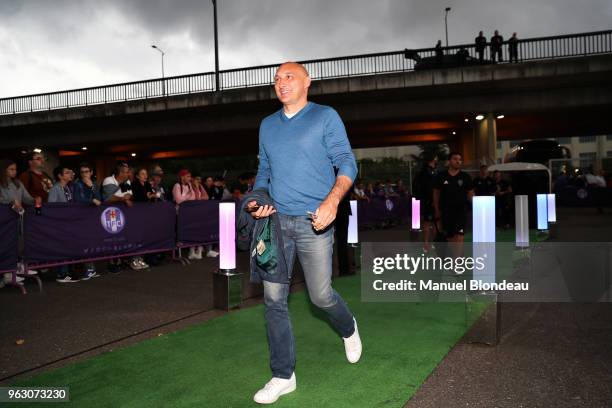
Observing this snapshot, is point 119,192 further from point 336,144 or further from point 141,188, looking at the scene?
point 336,144

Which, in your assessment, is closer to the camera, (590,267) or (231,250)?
(231,250)

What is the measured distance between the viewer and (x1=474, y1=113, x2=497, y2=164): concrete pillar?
1053 inches

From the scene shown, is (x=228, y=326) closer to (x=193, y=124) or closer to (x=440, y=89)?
(x=440, y=89)

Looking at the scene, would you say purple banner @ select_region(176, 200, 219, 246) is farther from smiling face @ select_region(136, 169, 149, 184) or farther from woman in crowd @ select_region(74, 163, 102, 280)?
woman in crowd @ select_region(74, 163, 102, 280)

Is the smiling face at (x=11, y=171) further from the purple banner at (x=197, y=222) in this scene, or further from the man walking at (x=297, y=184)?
the man walking at (x=297, y=184)

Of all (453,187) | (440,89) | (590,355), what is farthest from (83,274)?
(440,89)

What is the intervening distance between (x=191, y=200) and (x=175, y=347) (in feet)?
22.3

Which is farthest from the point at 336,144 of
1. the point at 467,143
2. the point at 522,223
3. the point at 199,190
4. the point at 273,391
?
the point at 467,143

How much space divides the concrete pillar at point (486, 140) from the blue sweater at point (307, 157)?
2456cm

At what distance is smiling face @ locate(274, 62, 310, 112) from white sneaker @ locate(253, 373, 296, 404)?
1791 mm

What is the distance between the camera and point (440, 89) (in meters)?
24.6

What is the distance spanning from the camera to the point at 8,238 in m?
7.46

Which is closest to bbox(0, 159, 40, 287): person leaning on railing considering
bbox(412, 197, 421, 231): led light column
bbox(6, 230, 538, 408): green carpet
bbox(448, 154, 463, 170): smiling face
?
bbox(6, 230, 538, 408): green carpet

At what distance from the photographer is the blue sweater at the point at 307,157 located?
10.3 ft
